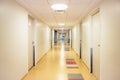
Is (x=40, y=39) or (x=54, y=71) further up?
(x=40, y=39)

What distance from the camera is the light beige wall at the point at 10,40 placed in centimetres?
311

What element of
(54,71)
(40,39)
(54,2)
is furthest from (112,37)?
(40,39)

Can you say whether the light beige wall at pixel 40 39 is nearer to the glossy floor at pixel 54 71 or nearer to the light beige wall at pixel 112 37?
the glossy floor at pixel 54 71

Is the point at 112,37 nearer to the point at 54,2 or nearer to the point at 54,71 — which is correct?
the point at 54,2

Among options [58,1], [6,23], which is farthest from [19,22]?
[58,1]

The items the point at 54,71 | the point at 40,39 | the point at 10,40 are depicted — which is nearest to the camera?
the point at 10,40

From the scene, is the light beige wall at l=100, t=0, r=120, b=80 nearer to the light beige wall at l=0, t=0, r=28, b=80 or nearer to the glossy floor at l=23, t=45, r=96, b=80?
the glossy floor at l=23, t=45, r=96, b=80

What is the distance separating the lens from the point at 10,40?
3.60 metres

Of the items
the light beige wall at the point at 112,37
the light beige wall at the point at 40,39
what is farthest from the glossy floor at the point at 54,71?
the light beige wall at the point at 112,37

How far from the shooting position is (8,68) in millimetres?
3480

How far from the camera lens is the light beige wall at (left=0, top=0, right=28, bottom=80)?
311 centimetres

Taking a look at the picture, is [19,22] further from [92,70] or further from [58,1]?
[92,70]

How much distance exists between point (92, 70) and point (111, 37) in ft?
9.29

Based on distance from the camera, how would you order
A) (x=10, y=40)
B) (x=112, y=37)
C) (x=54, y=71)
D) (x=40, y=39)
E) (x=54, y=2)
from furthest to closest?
(x=40, y=39) → (x=54, y=71) → (x=54, y=2) → (x=10, y=40) → (x=112, y=37)
